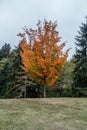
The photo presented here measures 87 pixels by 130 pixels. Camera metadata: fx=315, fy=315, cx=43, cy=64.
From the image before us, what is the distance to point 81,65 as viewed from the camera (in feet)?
122

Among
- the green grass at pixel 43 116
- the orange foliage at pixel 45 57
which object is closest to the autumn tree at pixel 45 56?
the orange foliage at pixel 45 57

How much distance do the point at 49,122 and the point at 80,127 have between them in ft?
4.92

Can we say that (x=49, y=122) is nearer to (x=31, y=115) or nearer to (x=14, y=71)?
(x=31, y=115)

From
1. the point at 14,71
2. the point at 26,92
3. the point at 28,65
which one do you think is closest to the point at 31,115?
the point at 28,65

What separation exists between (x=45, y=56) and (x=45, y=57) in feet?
0.27

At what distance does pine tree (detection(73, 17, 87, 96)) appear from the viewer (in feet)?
119

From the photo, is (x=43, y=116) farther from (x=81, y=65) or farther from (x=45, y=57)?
(x=81, y=65)

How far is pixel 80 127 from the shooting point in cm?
1302

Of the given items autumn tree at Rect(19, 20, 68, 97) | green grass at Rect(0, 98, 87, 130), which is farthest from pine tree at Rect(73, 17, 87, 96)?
green grass at Rect(0, 98, 87, 130)

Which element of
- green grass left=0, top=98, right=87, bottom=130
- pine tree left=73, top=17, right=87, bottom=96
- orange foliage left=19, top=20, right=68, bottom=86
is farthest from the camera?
pine tree left=73, top=17, right=87, bottom=96

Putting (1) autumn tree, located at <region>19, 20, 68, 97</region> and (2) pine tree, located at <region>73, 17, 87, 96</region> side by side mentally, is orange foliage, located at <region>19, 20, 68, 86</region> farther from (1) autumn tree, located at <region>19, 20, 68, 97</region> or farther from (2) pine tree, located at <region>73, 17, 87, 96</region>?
(2) pine tree, located at <region>73, 17, 87, 96</region>

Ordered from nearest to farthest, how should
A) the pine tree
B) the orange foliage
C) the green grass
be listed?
the green grass < the orange foliage < the pine tree

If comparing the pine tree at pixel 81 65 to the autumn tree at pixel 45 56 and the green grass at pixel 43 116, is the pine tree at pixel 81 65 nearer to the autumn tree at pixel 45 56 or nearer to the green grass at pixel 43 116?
the autumn tree at pixel 45 56

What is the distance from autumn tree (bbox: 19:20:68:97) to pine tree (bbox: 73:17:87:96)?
9.72m
